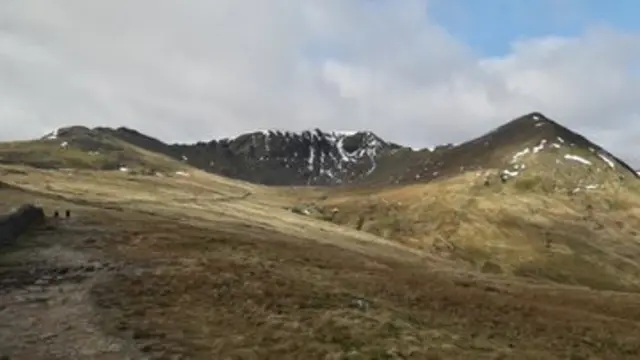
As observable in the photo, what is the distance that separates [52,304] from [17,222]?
16.2 metres

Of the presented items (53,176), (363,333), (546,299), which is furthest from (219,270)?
(53,176)

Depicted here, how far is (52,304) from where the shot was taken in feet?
104

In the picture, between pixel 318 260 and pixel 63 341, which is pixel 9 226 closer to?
pixel 63 341

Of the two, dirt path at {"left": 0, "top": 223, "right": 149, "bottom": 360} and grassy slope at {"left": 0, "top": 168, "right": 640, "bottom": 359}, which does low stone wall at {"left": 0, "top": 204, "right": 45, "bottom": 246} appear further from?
grassy slope at {"left": 0, "top": 168, "right": 640, "bottom": 359}

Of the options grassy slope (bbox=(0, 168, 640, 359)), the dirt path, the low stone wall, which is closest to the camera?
the dirt path

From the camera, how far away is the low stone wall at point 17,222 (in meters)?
42.6

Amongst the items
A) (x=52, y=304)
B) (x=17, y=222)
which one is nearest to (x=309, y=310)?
(x=52, y=304)

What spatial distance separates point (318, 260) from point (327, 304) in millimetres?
19414

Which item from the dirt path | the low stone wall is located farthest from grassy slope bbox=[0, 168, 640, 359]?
the low stone wall

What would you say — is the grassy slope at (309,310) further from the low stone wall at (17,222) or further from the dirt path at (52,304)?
the low stone wall at (17,222)

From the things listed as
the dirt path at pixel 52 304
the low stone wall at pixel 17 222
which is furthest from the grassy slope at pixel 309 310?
the low stone wall at pixel 17 222

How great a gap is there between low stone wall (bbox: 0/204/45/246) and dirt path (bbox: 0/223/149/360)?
1.01 meters

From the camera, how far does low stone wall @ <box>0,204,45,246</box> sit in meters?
42.6

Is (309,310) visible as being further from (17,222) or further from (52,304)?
(17,222)
